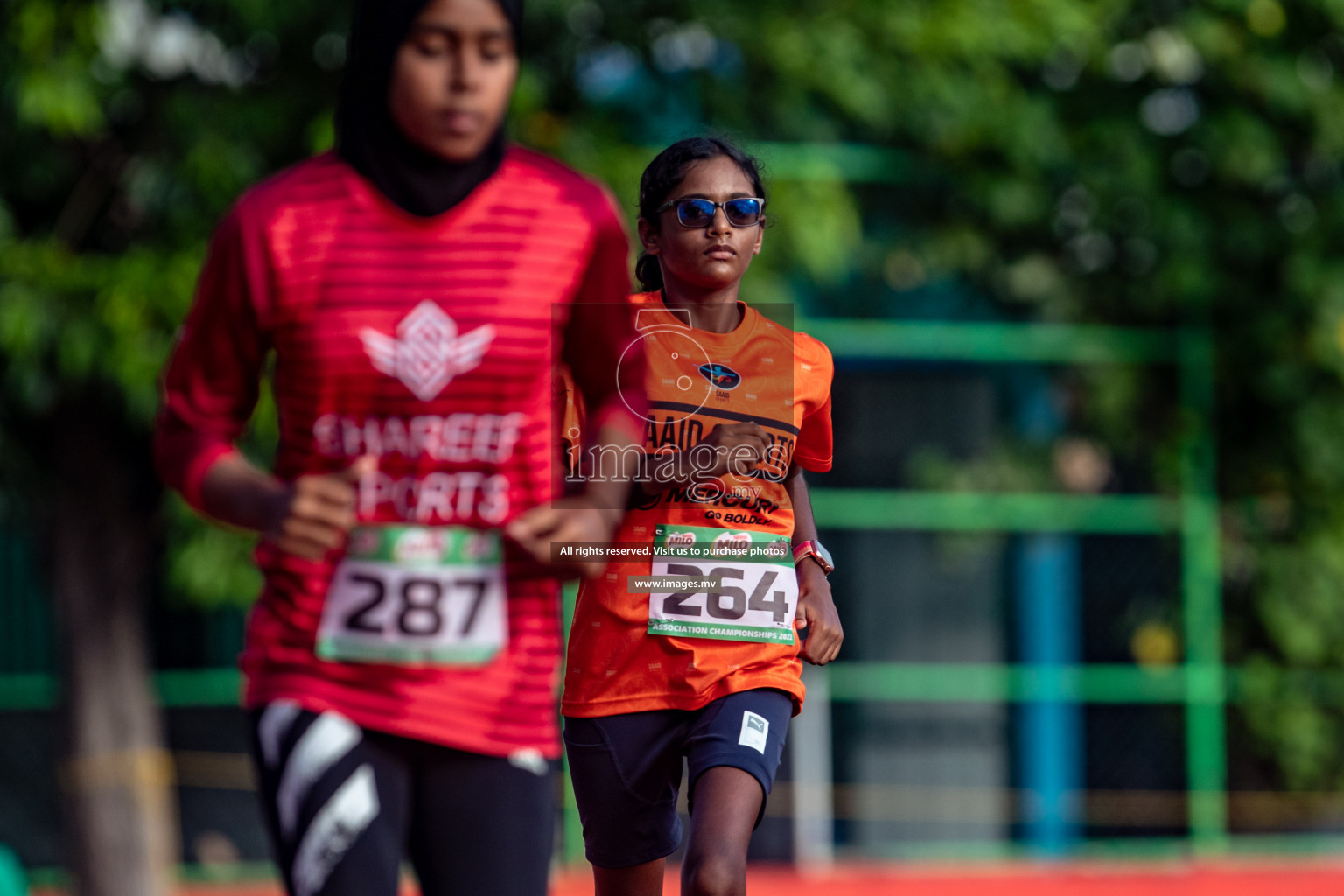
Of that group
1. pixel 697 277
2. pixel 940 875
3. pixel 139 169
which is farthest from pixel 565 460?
pixel 940 875

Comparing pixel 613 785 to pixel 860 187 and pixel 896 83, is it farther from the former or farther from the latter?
pixel 860 187

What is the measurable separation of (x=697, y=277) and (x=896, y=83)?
6886 millimetres

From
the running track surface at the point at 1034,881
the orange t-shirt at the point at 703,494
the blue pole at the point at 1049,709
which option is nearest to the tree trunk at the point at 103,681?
the running track surface at the point at 1034,881

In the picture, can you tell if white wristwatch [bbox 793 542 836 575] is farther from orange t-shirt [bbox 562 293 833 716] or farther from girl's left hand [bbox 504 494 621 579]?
girl's left hand [bbox 504 494 621 579]

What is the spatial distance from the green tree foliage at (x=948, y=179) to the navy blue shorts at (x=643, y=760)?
4968mm

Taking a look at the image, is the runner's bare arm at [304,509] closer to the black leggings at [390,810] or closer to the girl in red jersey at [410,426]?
the girl in red jersey at [410,426]

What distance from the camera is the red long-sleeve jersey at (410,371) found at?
7.91 feet

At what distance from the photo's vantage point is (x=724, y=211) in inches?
87.7

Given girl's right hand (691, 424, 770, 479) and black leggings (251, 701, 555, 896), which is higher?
girl's right hand (691, 424, 770, 479)

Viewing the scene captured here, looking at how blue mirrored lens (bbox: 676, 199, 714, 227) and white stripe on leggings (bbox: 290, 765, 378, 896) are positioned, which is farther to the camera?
white stripe on leggings (bbox: 290, 765, 378, 896)

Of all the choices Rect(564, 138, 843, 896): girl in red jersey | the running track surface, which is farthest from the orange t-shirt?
the running track surface

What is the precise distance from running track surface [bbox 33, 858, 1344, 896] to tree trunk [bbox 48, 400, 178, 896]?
1.43 metres

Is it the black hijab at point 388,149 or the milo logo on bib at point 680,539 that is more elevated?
the black hijab at point 388,149

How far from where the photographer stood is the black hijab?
238cm
